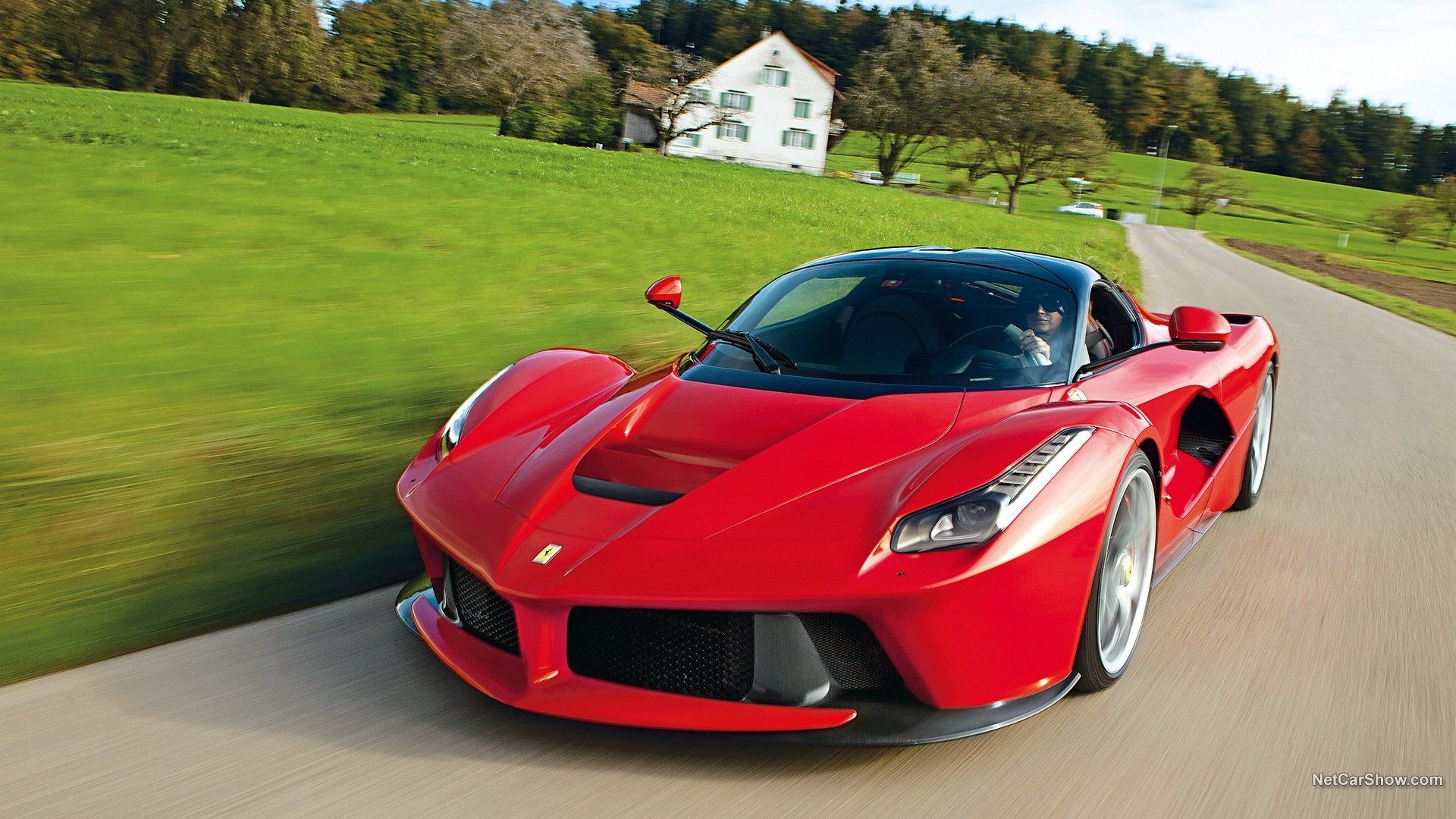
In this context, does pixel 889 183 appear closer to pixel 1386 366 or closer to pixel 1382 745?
pixel 1386 366

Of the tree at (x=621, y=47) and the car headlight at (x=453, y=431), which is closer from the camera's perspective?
the car headlight at (x=453, y=431)

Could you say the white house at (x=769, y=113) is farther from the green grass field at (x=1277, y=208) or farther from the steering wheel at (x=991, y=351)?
the steering wheel at (x=991, y=351)

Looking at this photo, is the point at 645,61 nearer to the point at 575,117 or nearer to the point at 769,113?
the point at 575,117

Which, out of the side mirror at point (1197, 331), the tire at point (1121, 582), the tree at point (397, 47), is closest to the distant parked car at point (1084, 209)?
the tree at point (397, 47)

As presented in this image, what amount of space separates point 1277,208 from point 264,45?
73165 mm

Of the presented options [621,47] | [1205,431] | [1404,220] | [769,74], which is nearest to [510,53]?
[769,74]

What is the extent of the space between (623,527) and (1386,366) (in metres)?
10.4

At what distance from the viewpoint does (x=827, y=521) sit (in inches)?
102

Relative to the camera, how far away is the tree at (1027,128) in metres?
59.0

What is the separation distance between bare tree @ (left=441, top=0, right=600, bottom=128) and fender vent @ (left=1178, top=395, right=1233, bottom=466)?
182ft

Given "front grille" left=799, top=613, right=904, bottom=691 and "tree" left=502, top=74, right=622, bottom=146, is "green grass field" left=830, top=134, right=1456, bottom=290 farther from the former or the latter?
"front grille" left=799, top=613, right=904, bottom=691

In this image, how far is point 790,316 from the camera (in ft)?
13.3

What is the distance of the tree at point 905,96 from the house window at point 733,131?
6.81 metres

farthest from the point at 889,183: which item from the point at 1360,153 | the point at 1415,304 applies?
the point at 1360,153
